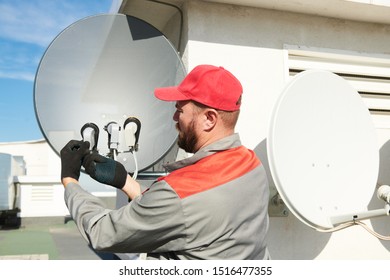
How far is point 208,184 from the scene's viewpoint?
3.79 ft

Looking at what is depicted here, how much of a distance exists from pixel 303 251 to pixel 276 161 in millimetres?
975

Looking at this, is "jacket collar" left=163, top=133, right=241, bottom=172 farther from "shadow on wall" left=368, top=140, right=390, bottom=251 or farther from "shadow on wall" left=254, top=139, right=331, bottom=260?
"shadow on wall" left=368, top=140, right=390, bottom=251

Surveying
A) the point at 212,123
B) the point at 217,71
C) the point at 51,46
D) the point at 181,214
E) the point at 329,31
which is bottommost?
the point at 181,214

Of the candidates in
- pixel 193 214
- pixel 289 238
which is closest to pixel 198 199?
pixel 193 214

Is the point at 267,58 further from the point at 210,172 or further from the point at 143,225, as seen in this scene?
the point at 143,225

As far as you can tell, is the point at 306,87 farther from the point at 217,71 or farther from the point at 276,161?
the point at 217,71

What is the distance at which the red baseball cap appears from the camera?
1.31 m

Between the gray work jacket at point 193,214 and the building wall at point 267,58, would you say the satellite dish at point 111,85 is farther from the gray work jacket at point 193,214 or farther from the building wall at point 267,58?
the gray work jacket at point 193,214

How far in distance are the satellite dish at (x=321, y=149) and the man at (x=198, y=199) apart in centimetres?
63

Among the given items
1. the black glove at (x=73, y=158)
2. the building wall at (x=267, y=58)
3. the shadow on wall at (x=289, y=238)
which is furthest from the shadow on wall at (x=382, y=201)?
the black glove at (x=73, y=158)

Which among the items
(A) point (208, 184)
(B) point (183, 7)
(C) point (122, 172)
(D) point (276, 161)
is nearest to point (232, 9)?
(B) point (183, 7)

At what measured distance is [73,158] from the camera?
146cm

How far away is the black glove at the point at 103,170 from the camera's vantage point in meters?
1.47

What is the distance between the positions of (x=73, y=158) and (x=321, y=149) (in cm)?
137
